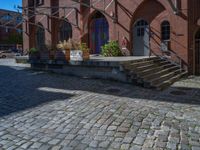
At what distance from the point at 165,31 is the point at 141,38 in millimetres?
1787

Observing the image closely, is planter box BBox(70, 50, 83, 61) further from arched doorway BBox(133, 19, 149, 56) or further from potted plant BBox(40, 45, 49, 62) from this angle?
arched doorway BBox(133, 19, 149, 56)

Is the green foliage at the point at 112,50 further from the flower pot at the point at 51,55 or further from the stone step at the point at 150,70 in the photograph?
the flower pot at the point at 51,55

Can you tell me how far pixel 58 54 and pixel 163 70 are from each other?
5.87 metres

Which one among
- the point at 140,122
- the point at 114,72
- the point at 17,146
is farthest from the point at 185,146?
the point at 114,72

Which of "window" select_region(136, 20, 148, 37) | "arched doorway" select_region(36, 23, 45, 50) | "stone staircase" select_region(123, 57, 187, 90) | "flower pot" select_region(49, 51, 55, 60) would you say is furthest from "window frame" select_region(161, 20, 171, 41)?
"arched doorway" select_region(36, 23, 45, 50)

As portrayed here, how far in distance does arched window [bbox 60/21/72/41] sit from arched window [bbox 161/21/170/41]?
8768mm

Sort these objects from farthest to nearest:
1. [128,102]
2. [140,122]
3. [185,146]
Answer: [128,102]
[140,122]
[185,146]

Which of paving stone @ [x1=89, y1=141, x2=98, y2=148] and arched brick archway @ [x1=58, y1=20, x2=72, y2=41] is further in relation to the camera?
arched brick archway @ [x1=58, y1=20, x2=72, y2=41]

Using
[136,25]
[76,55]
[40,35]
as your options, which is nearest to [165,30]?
[136,25]

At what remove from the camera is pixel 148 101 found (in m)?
7.57

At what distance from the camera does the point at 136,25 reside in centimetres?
1577

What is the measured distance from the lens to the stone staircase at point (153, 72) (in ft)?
32.5

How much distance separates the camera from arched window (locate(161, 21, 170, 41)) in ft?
47.0

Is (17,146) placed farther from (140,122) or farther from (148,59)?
(148,59)
